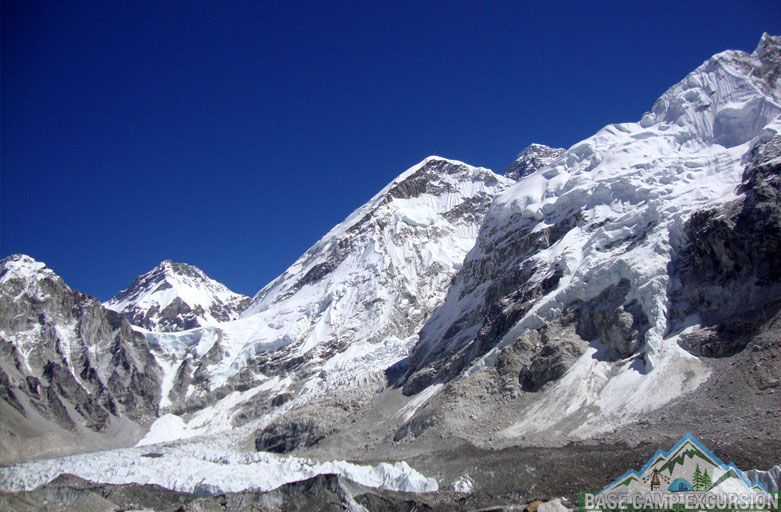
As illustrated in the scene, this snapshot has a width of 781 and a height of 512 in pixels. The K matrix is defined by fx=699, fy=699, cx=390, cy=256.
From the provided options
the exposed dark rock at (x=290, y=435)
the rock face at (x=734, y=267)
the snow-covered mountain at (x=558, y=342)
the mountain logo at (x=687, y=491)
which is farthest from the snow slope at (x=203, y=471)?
the rock face at (x=734, y=267)

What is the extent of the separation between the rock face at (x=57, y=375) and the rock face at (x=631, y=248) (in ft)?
262

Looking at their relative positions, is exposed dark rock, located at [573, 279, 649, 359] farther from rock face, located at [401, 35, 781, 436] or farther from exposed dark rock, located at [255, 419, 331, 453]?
exposed dark rock, located at [255, 419, 331, 453]

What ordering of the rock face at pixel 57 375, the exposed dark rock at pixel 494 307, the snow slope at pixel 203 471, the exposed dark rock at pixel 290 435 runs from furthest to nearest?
1. the rock face at pixel 57 375
2. the exposed dark rock at pixel 290 435
3. the exposed dark rock at pixel 494 307
4. the snow slope at pixel 203 471

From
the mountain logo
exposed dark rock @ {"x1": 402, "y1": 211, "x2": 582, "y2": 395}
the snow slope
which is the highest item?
exposed dark rock @ {"x1": 402, "y1": 211, "x2": 582, "y2": 395}

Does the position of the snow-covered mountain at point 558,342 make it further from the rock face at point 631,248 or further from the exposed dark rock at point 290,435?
the exposed dark rock at point 290,435

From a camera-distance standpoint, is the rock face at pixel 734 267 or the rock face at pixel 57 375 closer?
the rock face at pixel 734 267

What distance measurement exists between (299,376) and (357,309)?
30637 millimetres

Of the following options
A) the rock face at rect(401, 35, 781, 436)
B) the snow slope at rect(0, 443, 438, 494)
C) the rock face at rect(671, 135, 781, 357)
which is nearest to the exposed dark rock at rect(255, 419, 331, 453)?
the snow slope at rect(0, 443, 438, 494)

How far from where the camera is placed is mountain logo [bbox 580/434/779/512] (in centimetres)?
3894

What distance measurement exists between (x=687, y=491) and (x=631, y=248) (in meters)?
73.5

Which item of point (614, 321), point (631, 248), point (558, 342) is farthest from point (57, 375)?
point (631, 248)

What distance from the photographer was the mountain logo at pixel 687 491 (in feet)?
128

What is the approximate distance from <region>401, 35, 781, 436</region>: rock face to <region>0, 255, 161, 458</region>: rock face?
7979cm

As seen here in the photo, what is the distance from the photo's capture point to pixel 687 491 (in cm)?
4072
